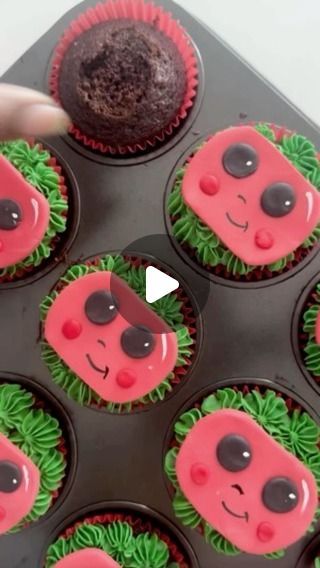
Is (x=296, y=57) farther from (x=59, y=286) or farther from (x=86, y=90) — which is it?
A: (x=59, y=286)

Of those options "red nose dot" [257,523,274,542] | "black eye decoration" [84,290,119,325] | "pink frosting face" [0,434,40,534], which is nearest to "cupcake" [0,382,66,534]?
"pink frosting face" [0,434,40,534]

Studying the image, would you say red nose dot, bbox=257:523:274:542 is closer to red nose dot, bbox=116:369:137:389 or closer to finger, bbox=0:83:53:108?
red nose dot, bbox=116:369:137:389

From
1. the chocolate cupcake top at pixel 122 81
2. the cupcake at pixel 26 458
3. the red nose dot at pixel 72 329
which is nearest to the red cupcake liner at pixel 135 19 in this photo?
the chocolate cupcake top at pixel 122 81

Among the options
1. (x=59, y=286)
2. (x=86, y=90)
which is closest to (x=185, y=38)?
(x=86, y=90)

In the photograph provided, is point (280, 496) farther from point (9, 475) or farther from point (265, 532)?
point (9, 475)

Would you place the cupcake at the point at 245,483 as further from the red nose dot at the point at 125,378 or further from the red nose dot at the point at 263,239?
the red nose dot at the point at 263,239

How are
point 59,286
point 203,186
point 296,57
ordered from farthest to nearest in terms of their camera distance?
point 296,57
point 59,286
point 203,186
